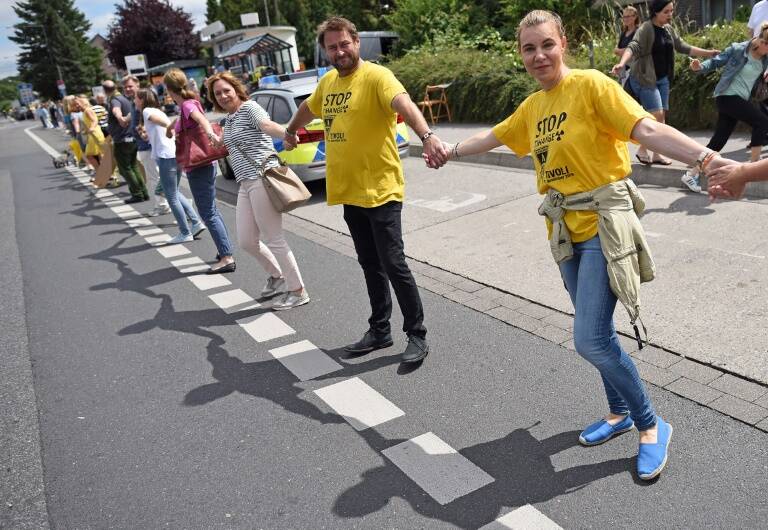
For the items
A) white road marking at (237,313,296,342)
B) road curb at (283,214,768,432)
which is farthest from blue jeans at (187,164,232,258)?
road curb at (283,214,768,432)

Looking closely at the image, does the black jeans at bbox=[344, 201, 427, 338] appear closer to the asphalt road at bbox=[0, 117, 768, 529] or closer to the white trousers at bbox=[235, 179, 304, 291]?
the asphalt road at bbox=[0, 117, 768, 529]

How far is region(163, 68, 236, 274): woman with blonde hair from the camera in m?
6.42

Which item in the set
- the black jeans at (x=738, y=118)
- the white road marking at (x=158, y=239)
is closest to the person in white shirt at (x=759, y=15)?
the black jeans at (x=738, y=118)

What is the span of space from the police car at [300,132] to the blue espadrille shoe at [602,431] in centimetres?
666

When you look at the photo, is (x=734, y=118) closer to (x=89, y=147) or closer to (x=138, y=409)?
(x=138, y=409)

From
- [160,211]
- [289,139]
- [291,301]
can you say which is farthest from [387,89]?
[160,211]

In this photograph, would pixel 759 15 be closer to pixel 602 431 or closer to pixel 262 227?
pixel 262 227

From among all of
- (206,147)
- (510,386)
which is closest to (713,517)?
(510,386)

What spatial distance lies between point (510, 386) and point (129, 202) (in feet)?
32.2

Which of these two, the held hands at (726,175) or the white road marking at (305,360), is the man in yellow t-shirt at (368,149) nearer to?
the white road marking at (305,360)

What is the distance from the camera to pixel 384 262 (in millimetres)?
4199

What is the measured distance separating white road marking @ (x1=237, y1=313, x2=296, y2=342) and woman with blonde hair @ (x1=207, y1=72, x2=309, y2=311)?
8.0 inches

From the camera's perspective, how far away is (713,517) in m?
2.64

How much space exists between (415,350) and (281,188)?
185 centimetres
